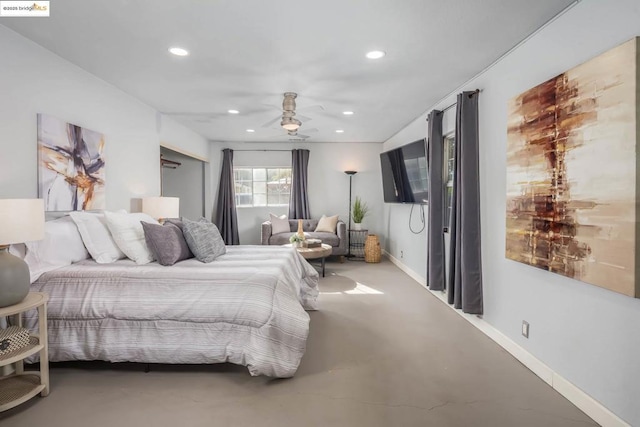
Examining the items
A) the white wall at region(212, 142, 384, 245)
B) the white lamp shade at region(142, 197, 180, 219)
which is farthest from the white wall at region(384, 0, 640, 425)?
the white wall at region(212, 142, 384, 245)

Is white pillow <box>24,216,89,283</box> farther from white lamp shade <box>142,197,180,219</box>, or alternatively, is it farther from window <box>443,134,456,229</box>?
window <box>443,134,456,229</box>

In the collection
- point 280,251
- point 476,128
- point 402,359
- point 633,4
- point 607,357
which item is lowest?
point 402,359

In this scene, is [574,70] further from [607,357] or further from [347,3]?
[607,357]

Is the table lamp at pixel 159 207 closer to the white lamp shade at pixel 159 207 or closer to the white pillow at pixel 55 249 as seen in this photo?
the white lamp shade at pixel 159 207

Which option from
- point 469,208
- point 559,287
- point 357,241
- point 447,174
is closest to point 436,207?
point 447,174

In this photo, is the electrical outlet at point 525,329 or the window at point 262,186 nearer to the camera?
the electrical outlet at point 525,329

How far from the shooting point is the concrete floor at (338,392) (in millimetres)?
1932

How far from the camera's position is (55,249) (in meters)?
2.64

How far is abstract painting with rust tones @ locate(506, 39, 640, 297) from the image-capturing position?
1.69 metres

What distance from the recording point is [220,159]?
744cm

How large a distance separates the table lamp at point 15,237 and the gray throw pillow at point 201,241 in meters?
1.07

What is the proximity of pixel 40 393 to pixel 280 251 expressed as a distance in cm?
209

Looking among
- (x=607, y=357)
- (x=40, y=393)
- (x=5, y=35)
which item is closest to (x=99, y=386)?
(x=40, y=393)

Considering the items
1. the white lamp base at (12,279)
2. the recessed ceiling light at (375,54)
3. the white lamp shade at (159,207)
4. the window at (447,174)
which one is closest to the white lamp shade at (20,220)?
the white lamp base at (12,279)
